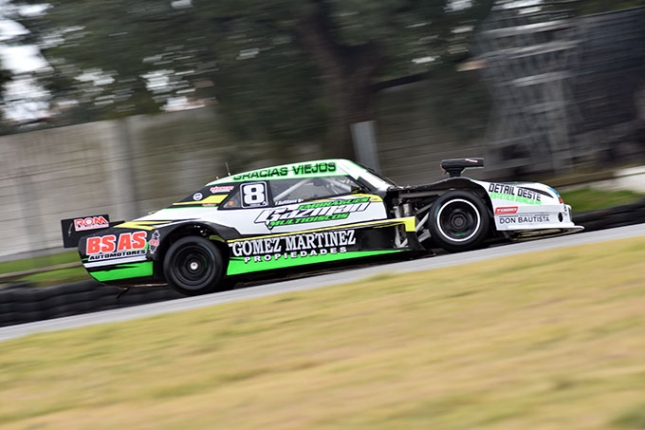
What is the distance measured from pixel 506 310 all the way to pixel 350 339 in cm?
100

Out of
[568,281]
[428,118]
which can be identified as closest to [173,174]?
[428,118]

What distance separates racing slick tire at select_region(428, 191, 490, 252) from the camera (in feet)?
31.7

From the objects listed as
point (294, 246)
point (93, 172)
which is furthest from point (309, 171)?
point (93, 172)

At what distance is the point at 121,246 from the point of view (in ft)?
32.9

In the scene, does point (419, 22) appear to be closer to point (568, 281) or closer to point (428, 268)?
point (428, 268)

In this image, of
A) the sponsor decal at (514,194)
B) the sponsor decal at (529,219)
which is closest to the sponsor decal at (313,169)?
the sponsor decal at (514,194)

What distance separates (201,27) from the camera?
42.6ft

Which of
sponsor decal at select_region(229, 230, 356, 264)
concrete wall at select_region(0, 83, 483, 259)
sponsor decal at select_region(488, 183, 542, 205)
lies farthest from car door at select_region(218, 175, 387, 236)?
concrete wall at select_region(0, 83, 483, 259)

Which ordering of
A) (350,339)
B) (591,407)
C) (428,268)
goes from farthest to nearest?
(428,268)
(350,339)
(591,407)

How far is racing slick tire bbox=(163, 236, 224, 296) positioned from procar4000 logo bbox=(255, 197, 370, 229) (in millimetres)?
645

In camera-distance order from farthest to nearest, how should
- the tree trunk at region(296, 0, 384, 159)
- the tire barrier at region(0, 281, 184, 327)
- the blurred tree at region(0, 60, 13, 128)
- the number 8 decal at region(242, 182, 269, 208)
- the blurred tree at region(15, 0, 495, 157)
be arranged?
Result: the blurred tree at region(0, 60, 13, 128) → the tree trunk at region(296, 0, 384, 159) → the blurred tree at region(15, 0, 495, 157) → the tire barrier at region(0, 281, 184, 327) → the number 8 decal at region(242, 182, 269, 208)

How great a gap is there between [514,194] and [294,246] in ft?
7.98

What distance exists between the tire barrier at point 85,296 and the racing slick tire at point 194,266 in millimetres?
1010

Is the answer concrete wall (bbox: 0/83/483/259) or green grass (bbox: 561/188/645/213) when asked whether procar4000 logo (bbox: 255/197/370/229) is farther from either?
concrete wall (bbox: 0/83/483/259)
